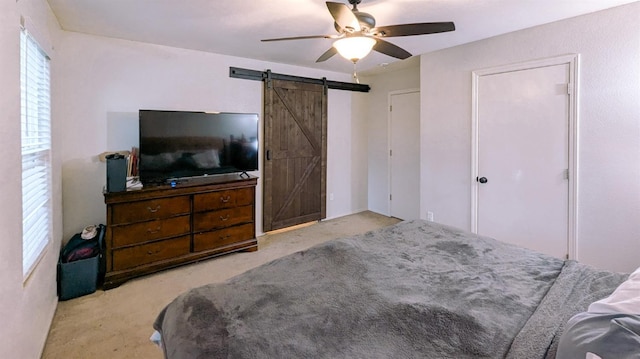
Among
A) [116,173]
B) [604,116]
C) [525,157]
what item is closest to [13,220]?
[116,173]

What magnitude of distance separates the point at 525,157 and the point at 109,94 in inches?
Result: 168

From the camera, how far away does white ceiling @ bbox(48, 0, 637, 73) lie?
244cm

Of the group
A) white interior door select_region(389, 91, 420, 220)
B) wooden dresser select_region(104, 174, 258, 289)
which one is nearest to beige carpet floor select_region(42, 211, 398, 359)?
wooden dresser select_region(104, 174, 258, 289)

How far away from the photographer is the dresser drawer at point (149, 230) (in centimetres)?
292

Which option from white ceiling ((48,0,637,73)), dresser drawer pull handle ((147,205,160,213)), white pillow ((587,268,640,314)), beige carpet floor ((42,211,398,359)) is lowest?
beige carpet floor ((42,211,398,359))

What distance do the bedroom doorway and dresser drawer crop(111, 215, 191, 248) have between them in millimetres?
3201

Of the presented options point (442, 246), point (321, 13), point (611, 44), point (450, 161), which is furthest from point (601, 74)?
point (321, 13)

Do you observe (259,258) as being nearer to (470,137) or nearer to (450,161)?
(450,161)

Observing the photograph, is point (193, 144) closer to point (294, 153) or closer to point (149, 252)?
point (149, 252)

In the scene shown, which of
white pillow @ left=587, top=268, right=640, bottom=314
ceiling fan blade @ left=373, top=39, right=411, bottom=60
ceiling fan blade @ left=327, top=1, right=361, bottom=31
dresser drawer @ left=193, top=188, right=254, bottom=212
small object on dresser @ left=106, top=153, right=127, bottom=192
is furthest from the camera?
dresser drawer @ left=193, top=188, right=254, bottom=212

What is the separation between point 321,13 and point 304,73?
2.15 metres

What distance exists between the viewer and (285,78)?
447 centimetres

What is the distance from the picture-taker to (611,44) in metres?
2.60

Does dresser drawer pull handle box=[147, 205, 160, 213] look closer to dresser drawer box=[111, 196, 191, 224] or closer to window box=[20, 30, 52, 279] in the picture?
dresser drawer box=[111, 196, 191, 224]
